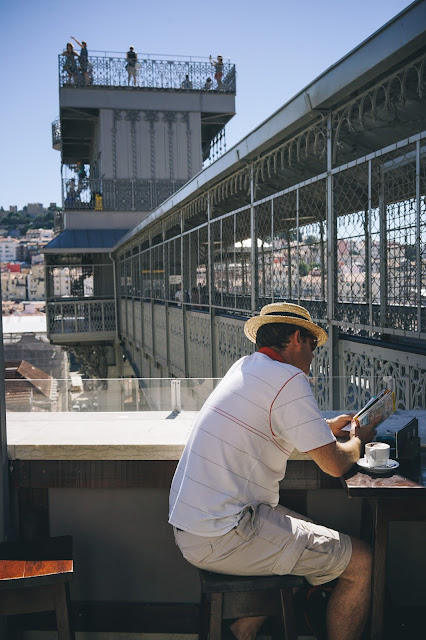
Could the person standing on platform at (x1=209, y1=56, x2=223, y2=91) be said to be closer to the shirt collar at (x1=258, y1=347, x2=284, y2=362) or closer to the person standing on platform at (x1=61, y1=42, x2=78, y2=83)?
the person standing on platform at (x1=61, y1=42, x2=78, y2=83)

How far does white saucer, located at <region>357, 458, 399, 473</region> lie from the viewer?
10.1 feet

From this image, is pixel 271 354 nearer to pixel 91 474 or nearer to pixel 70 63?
pixel 91 474

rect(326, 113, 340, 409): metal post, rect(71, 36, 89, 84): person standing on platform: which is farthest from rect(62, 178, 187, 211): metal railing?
rect(326, 113, 340, 409): metal post

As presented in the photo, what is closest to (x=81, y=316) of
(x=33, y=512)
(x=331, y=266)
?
(x=331, y=266)

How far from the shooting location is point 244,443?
3.01 meters

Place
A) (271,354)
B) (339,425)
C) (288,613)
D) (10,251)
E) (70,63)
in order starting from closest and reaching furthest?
(288,613) < (271,354) < (339,425) < (70,63) < (10,251)

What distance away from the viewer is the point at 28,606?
124 inches

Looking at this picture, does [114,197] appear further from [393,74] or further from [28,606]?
[28,606]

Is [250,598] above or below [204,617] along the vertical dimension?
above

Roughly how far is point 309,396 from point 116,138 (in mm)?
30485

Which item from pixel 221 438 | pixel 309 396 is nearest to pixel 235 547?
pixel 221 438

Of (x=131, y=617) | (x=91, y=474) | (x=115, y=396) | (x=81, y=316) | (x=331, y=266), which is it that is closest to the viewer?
(x=91, y=474)

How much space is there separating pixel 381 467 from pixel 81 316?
27383 millimetres

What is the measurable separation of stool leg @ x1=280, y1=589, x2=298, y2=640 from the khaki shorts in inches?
4.0
